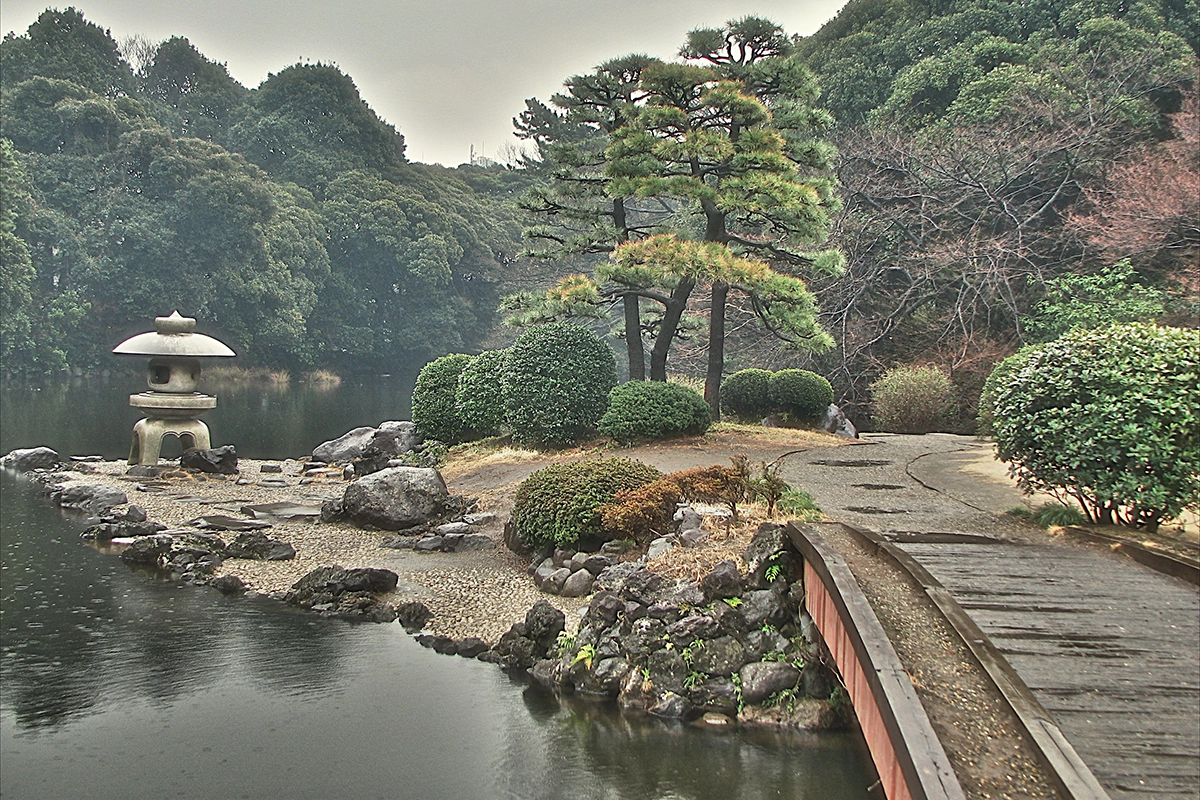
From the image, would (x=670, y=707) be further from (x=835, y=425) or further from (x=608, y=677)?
(x=835, y=425)

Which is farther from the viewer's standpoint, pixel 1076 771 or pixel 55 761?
pixel 55 761

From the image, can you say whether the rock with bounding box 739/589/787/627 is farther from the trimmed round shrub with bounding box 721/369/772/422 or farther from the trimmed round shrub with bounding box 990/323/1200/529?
the trimmed round shrub with bounding box 721/369/772/422

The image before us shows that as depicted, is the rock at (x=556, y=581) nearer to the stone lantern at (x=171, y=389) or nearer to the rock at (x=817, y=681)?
the rock at (x=817, y=681)

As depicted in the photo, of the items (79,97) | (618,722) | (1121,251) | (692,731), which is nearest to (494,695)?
(618,722)

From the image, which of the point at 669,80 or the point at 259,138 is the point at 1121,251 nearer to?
the point at 669,80

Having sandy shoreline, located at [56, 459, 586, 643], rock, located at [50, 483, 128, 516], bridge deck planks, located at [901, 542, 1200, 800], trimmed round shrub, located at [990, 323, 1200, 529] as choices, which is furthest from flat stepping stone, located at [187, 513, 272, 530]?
trimmed round shrub, located at [990, 323, 1200, 529]

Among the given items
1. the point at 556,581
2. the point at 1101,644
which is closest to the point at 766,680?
the point at 1101,644

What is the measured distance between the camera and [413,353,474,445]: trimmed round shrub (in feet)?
50.4

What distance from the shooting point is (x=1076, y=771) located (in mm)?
3016

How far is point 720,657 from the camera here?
568 cm

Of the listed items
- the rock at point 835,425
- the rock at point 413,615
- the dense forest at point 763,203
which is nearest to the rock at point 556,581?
the rock at point 413,615

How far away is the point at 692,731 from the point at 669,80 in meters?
10.9

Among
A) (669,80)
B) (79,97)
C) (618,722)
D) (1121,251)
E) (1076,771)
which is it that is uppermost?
(79,97)

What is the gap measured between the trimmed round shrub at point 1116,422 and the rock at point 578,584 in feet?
11.4
